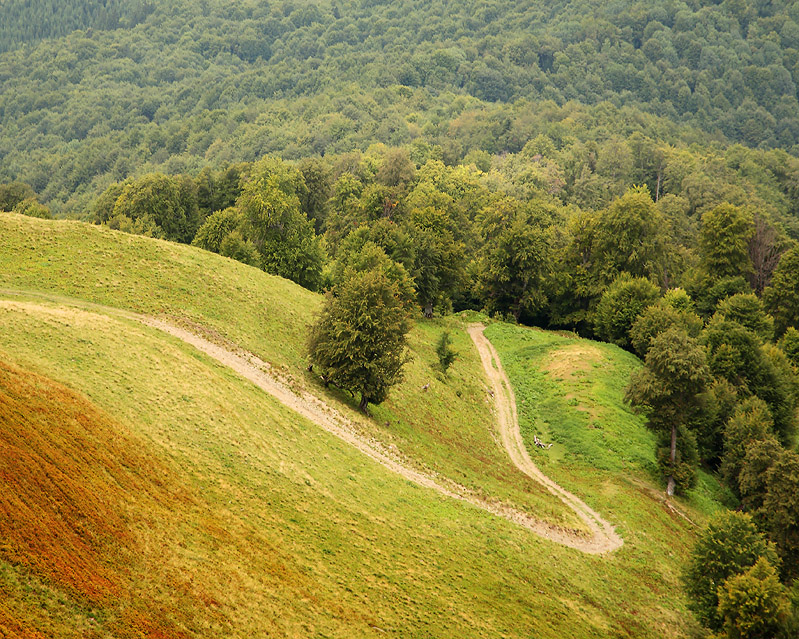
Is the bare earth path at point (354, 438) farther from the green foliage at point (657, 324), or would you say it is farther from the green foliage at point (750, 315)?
the green foliage at point (750, 315)

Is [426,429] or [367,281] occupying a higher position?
[367,281]

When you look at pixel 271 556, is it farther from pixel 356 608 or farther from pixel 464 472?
pixel 464 472

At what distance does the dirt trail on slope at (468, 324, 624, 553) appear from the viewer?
47.0m

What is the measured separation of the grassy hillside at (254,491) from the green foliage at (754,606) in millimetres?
3515

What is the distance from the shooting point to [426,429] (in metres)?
55.1

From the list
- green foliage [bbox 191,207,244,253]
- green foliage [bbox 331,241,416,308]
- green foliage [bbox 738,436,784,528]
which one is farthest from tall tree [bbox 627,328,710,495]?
green foliage [bbox 191,207,244,253]

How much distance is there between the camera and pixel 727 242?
328 feet

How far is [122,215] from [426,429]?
65335 millimetres

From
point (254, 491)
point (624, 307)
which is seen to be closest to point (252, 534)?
point (254, 491)

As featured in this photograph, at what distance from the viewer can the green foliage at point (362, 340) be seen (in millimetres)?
49781

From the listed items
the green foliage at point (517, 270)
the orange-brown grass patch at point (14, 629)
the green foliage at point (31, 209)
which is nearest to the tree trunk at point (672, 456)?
the green foliage at point (517, 270)

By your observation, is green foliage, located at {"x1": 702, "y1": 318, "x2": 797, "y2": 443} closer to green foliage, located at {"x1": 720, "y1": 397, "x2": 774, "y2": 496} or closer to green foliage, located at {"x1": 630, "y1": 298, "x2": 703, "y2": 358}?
green foliage, located at {"x1": 630, "y1": 298, "x2": 703, "y2": 358}

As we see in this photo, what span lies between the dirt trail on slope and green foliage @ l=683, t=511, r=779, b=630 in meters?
5.53

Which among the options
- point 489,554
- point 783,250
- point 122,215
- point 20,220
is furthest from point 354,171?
point 489,554
